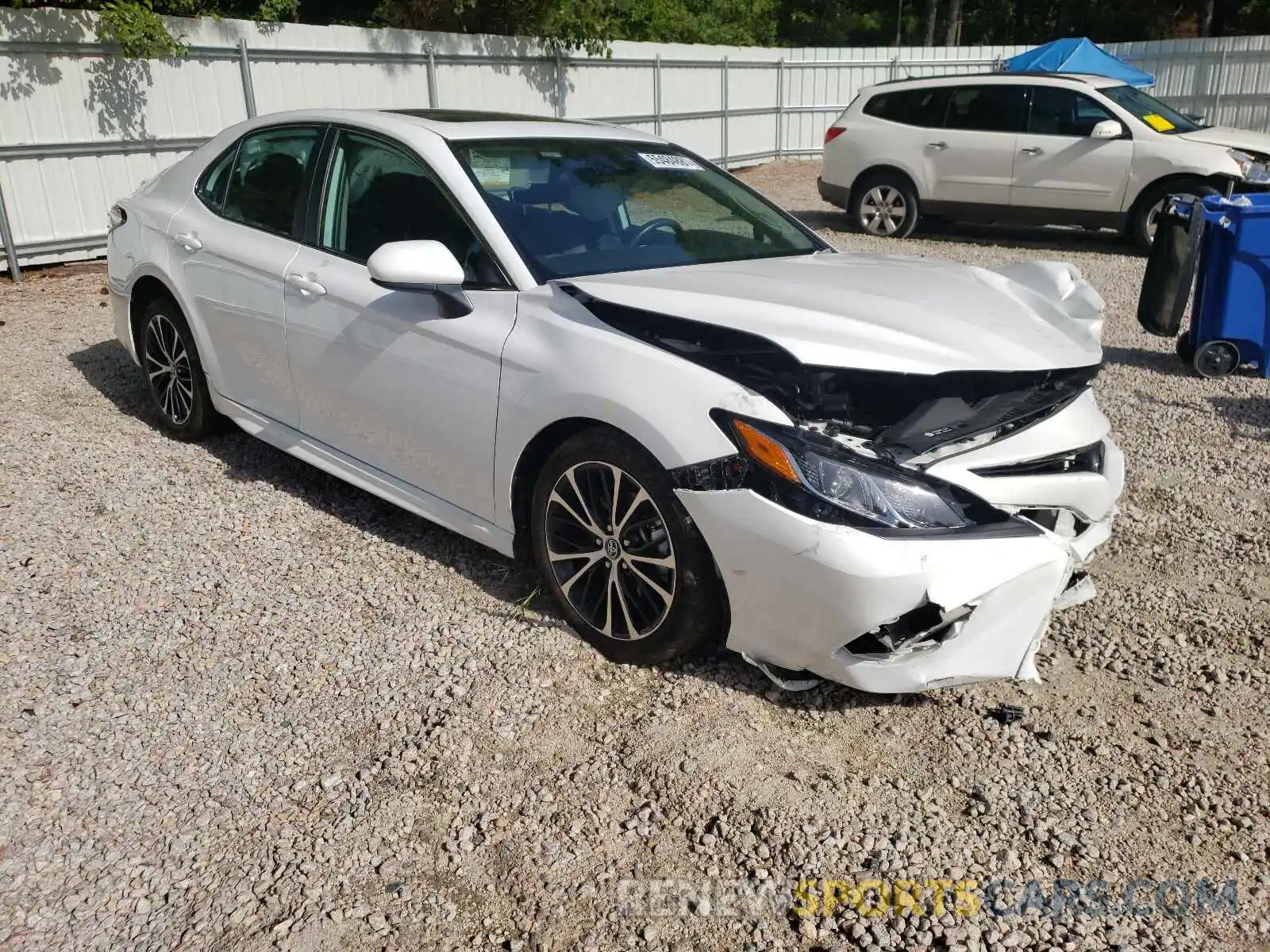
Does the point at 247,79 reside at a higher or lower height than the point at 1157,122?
higher

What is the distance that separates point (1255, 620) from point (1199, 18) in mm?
35791

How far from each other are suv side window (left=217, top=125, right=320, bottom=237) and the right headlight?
2.51 m

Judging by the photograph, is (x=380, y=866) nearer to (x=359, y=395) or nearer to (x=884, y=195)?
(x=359, y=395)

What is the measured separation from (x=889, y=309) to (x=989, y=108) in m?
9.88

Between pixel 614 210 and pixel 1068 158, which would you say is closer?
pixel 614 210

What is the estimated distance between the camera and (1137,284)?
33.4 feet

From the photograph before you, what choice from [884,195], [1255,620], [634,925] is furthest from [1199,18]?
[634,925]

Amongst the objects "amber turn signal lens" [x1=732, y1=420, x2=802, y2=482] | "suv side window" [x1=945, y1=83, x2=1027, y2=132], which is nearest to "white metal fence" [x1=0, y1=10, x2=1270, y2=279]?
"suv side window" [x1=945, y1=83, x2=1027, y2=132]

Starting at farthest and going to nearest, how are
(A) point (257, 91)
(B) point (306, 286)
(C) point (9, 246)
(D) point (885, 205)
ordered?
(D) point (885, 205) < (A) point (257, 91) < (C) point (9, 246) < (B) point (306, 286)

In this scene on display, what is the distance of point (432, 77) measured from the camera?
45.6ft

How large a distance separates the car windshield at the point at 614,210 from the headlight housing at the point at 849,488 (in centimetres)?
113

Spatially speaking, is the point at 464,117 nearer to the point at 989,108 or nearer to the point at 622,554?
the point at 622,554

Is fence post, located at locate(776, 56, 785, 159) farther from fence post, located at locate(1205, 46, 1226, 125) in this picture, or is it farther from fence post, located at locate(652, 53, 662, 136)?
fence post, located at locate(1205, 46, 1226, 125)

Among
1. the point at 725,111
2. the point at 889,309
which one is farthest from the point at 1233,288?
the point at 725,111
